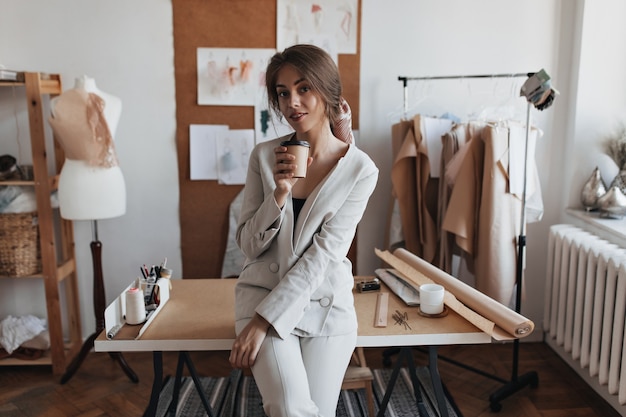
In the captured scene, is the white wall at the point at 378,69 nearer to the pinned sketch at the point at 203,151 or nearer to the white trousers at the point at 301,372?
the pinned sketch at the point at 203,151

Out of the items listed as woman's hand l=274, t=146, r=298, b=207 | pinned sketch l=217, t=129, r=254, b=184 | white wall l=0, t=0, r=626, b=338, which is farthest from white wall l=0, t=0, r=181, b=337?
woman's hand l=274, t=146, r=298, b=207

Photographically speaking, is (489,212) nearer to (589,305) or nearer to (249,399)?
(589,305)

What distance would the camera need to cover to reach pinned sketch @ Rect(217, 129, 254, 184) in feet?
10.4

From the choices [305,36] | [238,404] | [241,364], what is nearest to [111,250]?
[238,404]

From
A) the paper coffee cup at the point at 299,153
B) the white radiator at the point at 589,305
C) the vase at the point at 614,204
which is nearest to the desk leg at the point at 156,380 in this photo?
the paper coffee cup at the point at 299,153

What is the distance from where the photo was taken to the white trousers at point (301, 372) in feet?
5.16

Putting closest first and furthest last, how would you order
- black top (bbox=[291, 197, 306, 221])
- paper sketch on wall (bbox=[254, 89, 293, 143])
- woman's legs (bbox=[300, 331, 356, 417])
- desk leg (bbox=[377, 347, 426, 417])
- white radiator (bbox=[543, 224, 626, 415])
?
1. woman's legs (bbox=[300, 331, 356, 417])
2. black top (bbox=[291, 197, 306, 221])
3. desk leg (bbox=[377, 347, 426, 417])
4. white radiator (bbox=[543, 224, 626, 415])
5. paper sketch on wall (bbox=[254, 89, 293, 143])

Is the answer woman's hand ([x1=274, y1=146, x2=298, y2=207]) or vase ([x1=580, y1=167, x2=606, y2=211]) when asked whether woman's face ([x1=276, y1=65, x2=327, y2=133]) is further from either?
vase ([x1=580, y1=167, x2=606, y2=211])

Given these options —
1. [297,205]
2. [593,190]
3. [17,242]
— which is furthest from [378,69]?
[17,242]

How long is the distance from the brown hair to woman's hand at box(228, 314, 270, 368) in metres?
0.73

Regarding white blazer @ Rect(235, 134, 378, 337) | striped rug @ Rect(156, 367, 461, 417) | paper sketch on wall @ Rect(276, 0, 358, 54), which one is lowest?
striped rug @ Rect(156, 367, 461, 417)

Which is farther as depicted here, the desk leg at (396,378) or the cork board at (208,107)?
the cork board at (208,107)

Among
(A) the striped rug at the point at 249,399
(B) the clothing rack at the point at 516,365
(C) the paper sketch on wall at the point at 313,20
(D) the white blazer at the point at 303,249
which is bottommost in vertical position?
(A) the striped rug at the point at 249,399

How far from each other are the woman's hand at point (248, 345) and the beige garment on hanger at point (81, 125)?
147cm
